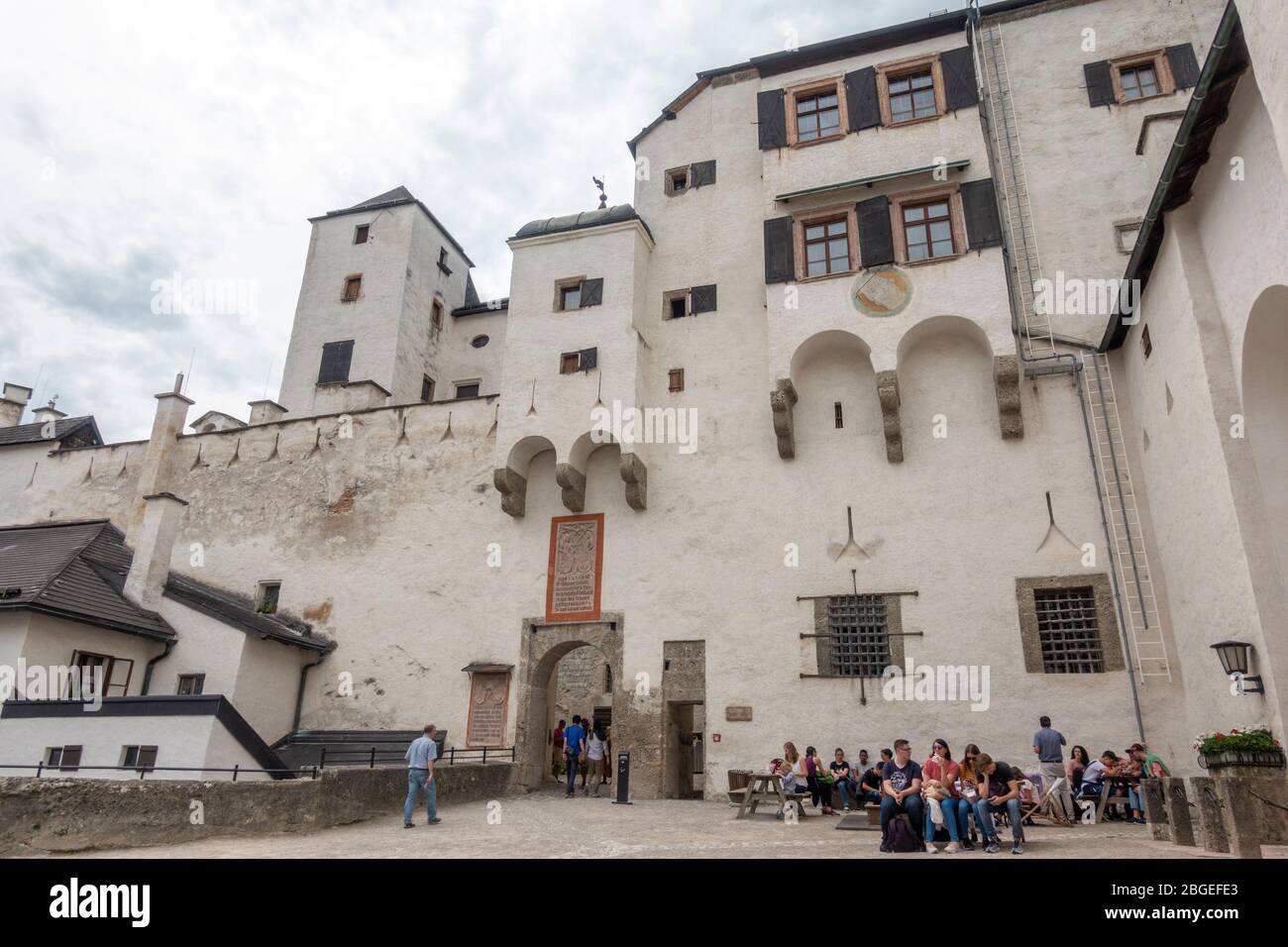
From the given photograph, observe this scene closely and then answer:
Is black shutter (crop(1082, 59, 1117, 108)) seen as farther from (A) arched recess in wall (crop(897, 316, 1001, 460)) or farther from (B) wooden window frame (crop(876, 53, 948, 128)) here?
(A) arched recess in wall (crop(897, 316, 1001, 460))

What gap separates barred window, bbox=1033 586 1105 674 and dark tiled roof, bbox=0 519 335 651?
54.8 ft

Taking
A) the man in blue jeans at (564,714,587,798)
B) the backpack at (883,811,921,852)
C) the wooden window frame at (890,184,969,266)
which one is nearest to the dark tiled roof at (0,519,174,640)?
the man in blue jeans at (564,714,587,798)

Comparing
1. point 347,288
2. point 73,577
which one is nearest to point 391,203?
point 347,288

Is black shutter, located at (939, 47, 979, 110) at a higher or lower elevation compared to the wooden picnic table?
higher

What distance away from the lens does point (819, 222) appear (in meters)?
20.3

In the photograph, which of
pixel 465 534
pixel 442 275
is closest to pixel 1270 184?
pixel 465 534

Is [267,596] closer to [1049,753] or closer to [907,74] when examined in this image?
[1049,753]

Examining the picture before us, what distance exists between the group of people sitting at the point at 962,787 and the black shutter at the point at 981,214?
9.83 metres

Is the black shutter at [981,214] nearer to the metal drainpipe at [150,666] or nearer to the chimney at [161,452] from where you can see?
the metal drainpipe at [150,666]

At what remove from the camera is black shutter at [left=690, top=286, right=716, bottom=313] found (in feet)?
71.1

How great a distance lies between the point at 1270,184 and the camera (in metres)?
10.0

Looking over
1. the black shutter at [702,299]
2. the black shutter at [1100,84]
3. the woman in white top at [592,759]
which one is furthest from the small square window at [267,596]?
the black shutter at [1100,84]

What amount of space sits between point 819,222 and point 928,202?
7.96ft

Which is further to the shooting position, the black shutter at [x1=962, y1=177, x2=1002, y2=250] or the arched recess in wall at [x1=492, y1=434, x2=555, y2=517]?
the arched recess in wall at [x1=492, y1=434, x2=555, y2=517]
